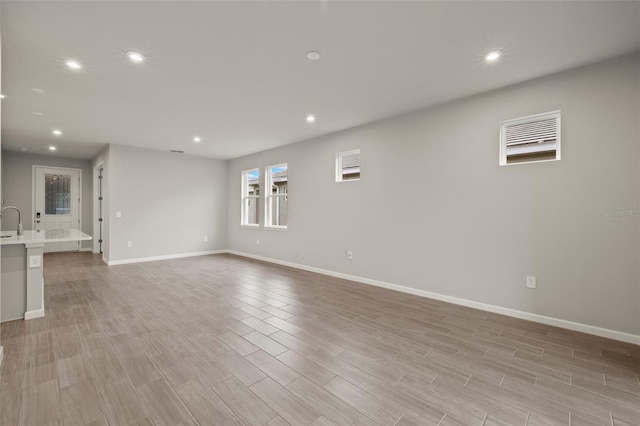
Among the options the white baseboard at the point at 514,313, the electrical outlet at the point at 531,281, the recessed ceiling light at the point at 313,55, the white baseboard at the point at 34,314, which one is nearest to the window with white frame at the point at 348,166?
the white baseboard at the point at 514,313

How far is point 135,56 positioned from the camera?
258cm

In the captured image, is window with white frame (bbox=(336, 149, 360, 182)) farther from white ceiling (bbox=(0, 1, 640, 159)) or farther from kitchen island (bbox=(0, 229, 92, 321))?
kitchen island (bbox=(0, 229, 92, 321))

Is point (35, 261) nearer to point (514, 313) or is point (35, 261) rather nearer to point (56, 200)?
point (514, 313)

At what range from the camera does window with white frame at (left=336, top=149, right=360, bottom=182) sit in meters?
4.83

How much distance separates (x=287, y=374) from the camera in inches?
79.0

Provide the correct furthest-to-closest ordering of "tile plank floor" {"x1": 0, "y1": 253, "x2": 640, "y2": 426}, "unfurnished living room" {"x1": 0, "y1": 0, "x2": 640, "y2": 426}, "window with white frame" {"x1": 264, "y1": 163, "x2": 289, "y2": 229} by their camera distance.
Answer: "window with white frame" {"x1": 264, "y1": 163, "x2": 289, "y2": 229}
"unfurnished living room" {"x1": 0, "y1": 0, "x2": 640, "y2": 426}
"tile plank floor" {"x1": 0, "y1": 253, "x2": 640, "y2": 426}

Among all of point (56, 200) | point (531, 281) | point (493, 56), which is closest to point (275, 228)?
point (531, 281)

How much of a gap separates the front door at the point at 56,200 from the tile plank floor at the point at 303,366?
5.44 metres

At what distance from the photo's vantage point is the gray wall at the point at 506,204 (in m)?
2.58

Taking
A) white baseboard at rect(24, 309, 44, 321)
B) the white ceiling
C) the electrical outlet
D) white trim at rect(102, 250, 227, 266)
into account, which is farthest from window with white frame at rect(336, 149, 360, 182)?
white trim at rect(102, 250, 227, 266)

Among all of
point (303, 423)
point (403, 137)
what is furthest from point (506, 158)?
point (303, 423)

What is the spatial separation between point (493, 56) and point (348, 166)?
2724 millimetres

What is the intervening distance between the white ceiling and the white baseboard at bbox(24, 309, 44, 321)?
2559mm

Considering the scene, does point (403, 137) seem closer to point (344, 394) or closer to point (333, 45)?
point (333, 45)
